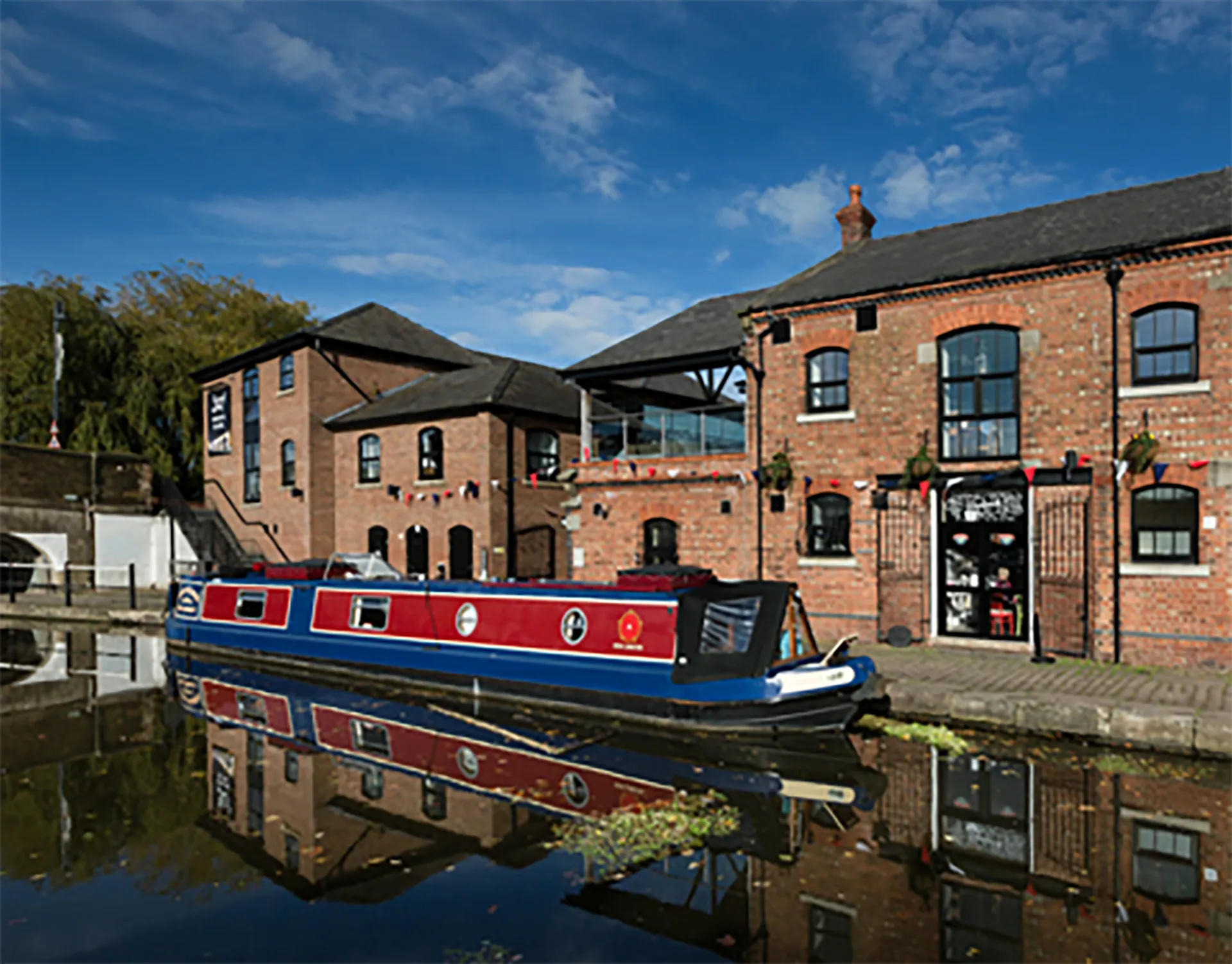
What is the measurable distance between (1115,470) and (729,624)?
5.63 m

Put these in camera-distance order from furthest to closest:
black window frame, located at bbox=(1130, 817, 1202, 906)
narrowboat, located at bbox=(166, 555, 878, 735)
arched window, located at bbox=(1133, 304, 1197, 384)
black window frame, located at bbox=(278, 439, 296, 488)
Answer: black window frame, located at bbox=(278, 439, 296, 488)
arched window, located at bbox=(1133, 304, 1197, 384)
narrowboat, located at bbox=(166, 555, 878, 735)
black window frame, located at bbox=(1130, 817, 1202, 906)

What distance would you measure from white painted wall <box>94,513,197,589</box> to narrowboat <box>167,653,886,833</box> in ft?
49.8

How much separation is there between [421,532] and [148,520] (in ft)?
32.2

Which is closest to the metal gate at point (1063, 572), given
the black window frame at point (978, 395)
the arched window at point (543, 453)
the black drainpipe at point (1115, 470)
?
the black drainpipe at point (1115, 470)

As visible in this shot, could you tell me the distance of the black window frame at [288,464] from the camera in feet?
75.7

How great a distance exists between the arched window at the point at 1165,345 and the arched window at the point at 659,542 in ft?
23.4

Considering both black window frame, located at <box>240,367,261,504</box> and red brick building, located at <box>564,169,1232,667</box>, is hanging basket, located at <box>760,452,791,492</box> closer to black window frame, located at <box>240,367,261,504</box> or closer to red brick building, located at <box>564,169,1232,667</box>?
red brick building, located at <box>564,169,1232,667</box>

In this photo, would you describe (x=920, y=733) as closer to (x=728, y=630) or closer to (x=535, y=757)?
(x=728, y=630)

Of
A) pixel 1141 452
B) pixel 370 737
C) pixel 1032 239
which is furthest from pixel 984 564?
pixel 370 737

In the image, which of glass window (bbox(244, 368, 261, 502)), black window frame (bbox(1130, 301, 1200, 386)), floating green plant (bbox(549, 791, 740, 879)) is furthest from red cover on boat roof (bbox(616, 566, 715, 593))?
glass window (bbox(244, 368, 261, 502))

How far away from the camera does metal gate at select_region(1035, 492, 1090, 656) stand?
10914 millimetres

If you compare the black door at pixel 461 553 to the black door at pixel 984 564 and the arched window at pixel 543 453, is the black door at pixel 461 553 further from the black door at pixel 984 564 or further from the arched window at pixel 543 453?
the black door at pixel 984 564

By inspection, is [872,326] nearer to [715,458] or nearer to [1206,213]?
[715,458]

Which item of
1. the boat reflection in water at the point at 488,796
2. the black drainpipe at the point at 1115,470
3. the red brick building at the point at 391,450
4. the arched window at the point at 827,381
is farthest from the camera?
the red brick building at the point at 391,450
